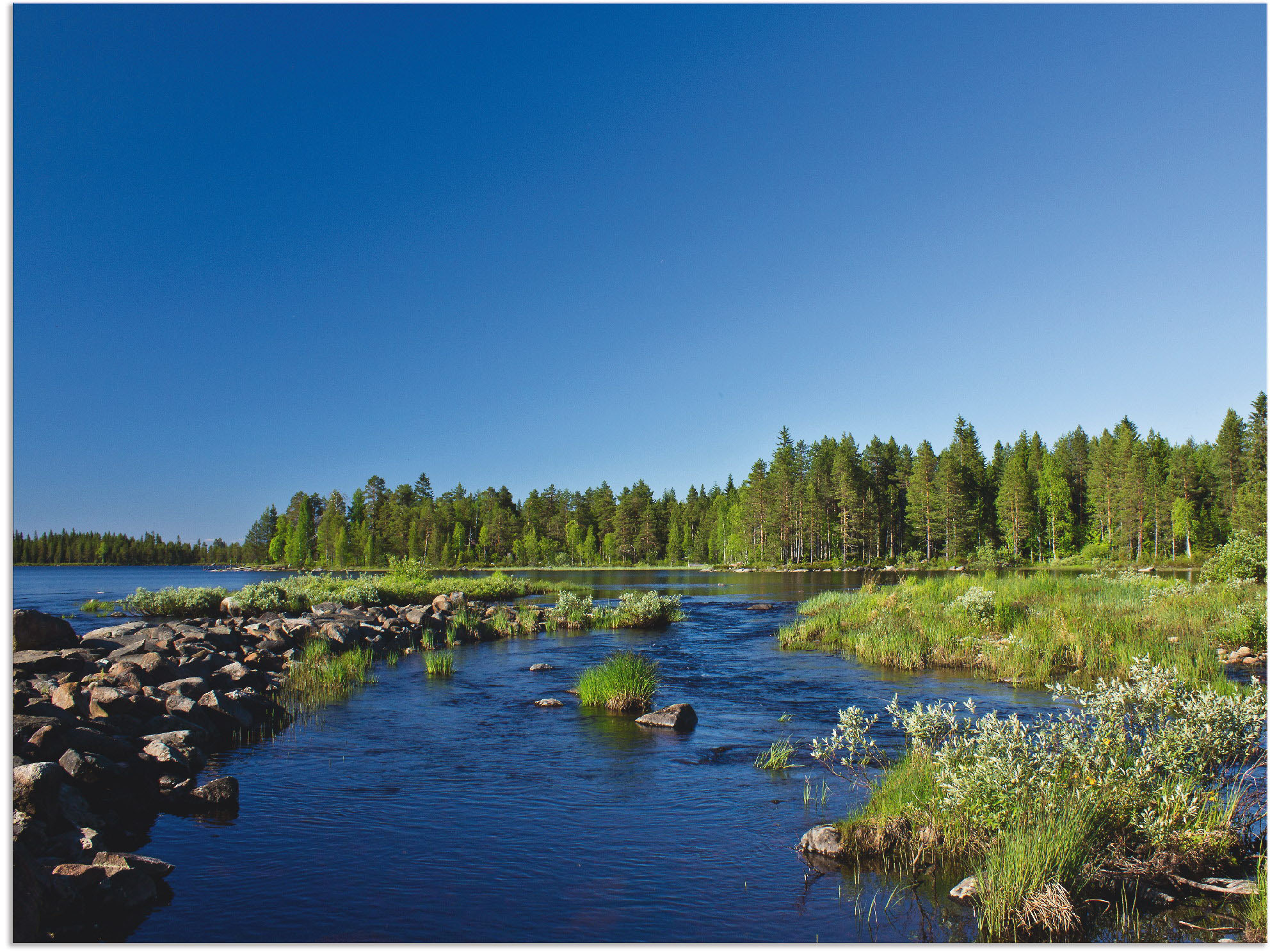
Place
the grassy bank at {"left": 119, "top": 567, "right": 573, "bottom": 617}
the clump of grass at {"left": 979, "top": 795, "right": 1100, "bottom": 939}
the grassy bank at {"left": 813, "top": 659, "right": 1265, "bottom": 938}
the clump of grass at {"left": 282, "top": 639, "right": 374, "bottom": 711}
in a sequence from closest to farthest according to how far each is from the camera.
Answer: the clump of grass at {"left": 979, "top": 795, "right": 1100, "bottom": 939} → the grassy bank at {"left": 813, "top": 659, "right": 1265, "bottom": 938} → the clump of grass at {"left": 282, "top": 639, "right": 374, "bottom": 711} → the grassy bank at {"left": 119, "top": 567, "right": 573, "bottom": 617}

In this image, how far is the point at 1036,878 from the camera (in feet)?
22.1

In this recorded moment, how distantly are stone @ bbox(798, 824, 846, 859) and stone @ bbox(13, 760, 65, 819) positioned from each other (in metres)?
8.46

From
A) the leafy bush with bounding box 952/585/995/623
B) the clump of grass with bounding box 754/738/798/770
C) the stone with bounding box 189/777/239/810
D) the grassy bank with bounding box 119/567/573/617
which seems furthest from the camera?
the grassy bank with bounding box 119/567/573/617

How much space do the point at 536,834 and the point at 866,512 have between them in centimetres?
10077

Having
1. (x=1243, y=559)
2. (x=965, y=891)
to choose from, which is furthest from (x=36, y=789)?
(x=1243, y=559)

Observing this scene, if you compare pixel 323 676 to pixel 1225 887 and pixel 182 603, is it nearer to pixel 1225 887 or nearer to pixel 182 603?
pixel 182 603

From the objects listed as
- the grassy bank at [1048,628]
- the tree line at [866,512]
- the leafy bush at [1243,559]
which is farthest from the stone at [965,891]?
the tree line at [866,512]

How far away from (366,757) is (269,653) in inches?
431

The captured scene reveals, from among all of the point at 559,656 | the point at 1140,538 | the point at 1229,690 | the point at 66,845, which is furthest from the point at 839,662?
the point at 1140,538

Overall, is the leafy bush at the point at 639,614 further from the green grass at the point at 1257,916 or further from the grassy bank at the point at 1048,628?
the green grass at the point at 1257,916

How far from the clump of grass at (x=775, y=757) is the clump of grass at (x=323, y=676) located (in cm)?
1007

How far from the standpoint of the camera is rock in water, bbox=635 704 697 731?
1477 centimetres

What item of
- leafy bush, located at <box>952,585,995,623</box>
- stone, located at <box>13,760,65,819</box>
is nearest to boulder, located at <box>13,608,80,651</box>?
stone, located at <box>13,760,65,819</box>

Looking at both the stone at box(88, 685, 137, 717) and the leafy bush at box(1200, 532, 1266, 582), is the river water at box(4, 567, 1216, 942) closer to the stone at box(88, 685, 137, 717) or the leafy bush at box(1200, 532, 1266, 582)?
the stone at box(88, 685, 137, 717)
